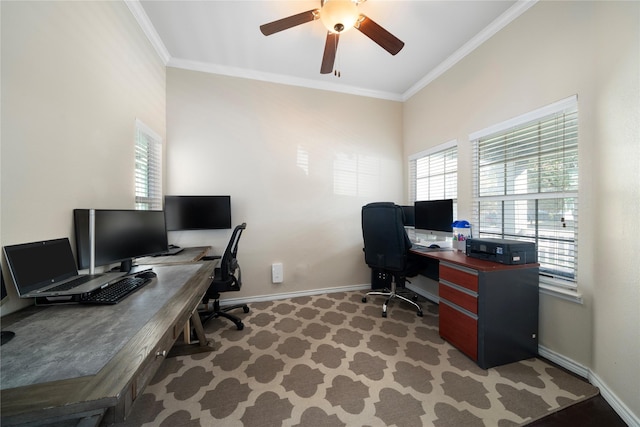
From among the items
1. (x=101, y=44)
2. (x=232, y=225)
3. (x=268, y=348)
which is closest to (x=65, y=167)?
(x=101, y=44)

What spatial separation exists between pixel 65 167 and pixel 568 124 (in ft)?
11.7

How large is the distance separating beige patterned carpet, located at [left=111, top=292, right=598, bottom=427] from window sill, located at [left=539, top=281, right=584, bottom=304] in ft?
1.85

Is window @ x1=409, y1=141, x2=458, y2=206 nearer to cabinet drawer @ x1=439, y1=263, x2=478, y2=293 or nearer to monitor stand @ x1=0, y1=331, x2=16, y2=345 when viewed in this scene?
cabinet drawer @ x1=439, y1=263, x2=478, y2=293

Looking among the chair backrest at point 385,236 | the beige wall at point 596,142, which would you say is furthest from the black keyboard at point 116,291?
the beige wall at point 596,142

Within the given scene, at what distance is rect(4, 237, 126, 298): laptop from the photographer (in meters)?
1.01

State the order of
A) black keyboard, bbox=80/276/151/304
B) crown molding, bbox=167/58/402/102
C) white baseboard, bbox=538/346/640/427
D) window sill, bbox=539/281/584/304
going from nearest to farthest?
black keyboard, bbox=80/276/151/304 → white baseboard, bbox=538/346/640/427 → window sill, bbox=539/281/584/304 → crown molding, bbox=167/58/402/102

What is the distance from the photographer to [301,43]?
246cm

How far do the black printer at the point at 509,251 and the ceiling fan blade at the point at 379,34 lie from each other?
1888 mm

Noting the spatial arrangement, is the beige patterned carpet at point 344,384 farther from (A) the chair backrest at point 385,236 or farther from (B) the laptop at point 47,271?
(B) the laptop at point 47,271

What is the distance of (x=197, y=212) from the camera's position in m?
2.74

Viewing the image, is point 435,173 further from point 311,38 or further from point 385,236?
point 311,38

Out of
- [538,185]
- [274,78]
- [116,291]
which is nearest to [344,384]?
[116,291]

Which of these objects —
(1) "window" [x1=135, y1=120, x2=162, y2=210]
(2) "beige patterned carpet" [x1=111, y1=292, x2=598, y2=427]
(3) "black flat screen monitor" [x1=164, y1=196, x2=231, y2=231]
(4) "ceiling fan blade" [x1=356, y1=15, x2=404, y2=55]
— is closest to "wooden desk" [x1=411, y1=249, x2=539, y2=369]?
(2) "beige patterned carpet" [x1=111, y1=292, x2=598, y2=427]

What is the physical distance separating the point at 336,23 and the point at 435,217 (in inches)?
87.1
